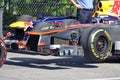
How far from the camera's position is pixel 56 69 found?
1184 centimetres

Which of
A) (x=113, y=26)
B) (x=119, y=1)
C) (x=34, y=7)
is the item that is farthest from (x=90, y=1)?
(x=34, y=7)

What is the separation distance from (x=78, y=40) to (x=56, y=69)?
101 centimetres

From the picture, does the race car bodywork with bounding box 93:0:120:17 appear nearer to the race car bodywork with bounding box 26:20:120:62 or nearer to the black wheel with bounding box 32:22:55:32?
the race car bodywork with bounding box 26:20:120:62

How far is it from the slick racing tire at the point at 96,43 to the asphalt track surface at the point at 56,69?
42cm

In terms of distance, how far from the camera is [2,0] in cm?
2045

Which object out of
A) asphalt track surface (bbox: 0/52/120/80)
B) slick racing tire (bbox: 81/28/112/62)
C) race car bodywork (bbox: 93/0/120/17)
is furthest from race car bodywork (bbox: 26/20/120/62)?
race car bodywork (bbox: 93/0/120/17)

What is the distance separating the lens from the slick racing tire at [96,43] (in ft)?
36.1

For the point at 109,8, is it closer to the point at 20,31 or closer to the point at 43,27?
the point at 43,27

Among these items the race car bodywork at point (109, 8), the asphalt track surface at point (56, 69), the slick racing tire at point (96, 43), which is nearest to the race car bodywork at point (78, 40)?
the slick racing tire at point (96, 43)

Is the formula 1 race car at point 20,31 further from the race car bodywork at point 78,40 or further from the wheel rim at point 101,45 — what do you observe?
the wheel rim at point 101,45

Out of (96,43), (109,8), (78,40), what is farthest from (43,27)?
(109,8)

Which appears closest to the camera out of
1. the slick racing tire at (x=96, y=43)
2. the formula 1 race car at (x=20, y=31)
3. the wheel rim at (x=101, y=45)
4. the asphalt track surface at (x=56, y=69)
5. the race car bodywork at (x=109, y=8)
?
the asphalt track surface at (x=56, y=69)

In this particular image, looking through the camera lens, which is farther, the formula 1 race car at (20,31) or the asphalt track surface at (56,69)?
the formula 1 race car at (20,31)

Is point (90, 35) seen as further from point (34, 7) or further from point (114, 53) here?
point (34, 7)
